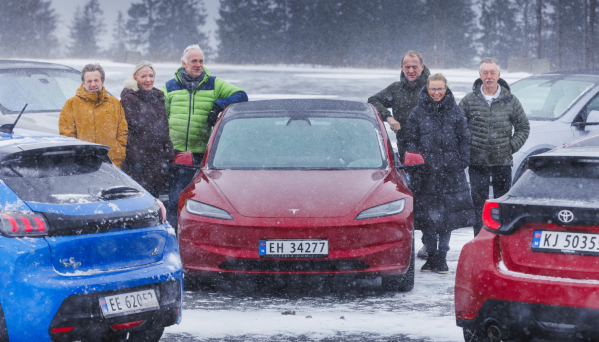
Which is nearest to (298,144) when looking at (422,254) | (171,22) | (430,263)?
(430,263)

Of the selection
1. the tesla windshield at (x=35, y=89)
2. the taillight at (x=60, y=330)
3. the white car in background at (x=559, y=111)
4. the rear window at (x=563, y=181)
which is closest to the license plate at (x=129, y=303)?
the taillight at (x=60, y=330)

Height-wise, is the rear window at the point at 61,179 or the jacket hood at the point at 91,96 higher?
the jacket hood at the point at 91,96

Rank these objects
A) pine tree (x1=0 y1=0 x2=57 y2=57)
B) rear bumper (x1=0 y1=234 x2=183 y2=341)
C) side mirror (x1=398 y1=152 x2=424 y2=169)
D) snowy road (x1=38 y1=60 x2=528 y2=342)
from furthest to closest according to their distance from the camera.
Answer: pine tree (x1=0 y1=0 x2=57 y2=57)
side mirror (x1=398 y1=152 x2=424 y2=169)
snowy road (x1=38 y1=60 x2=528 y2=342)
rear bumper (x1=0 y1=234 x2=183 y2=341)

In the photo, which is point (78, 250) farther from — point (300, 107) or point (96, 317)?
point (300, 107)

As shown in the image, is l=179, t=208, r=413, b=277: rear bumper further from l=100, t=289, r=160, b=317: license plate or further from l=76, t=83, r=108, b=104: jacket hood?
l=100, t=289, r=160, b=317: license plate

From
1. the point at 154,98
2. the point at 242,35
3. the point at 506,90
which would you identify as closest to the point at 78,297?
the point at 154,98

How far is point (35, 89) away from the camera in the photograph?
31.8 ft

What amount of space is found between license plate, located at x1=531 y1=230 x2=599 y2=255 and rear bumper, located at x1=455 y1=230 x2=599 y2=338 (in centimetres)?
15

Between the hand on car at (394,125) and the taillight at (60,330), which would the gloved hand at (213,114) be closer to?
the hand on car at (394,125)

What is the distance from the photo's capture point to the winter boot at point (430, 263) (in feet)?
24.6

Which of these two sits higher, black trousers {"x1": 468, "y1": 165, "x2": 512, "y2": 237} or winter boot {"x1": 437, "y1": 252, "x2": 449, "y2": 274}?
black trousers {"x1": 468, "y1": 165, "x2": 512, "y2": 237}

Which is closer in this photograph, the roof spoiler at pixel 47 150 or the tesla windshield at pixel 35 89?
the roof spoiler at pixel 47 150

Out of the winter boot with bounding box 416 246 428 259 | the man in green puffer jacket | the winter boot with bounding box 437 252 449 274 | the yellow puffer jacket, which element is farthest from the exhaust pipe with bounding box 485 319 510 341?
the man in green puffer jacket

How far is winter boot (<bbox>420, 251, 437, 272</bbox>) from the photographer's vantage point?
24.6 feet
